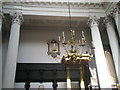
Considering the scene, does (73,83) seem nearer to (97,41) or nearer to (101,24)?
(97,41)

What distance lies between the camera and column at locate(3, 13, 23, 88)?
6453mm

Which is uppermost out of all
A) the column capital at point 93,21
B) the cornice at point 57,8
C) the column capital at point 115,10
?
the cornice at point 57,8

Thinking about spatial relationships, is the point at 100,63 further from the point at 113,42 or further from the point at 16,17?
the point at 16,17

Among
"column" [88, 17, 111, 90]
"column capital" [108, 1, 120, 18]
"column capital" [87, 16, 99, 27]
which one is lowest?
"column" [88, 17, 111, 90]

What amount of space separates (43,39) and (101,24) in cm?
405

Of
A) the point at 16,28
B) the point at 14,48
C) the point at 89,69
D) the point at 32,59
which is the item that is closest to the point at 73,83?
the point at 89,69

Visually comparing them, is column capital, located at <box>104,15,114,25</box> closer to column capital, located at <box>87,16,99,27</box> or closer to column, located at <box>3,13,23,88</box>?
column capital, located at <box>87,16,99,27</box>

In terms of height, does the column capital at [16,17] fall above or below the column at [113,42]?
above

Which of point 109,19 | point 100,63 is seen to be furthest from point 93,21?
point 100,63

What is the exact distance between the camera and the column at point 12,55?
6.45 metres

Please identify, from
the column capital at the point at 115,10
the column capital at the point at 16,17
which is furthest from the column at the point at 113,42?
the column capital at the point at 16,17

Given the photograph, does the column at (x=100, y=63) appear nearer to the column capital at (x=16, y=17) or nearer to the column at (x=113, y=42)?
the column at (x=113, y=42)

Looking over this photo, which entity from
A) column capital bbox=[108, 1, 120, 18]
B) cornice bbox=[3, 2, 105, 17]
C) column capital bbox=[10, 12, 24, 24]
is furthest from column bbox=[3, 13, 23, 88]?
column capital bbox=[108, 1, 120, 18]

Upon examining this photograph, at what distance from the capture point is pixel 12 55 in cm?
701
